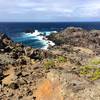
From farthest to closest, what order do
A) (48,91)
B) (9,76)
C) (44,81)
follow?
(9,76) < (44,81) < (48,91)

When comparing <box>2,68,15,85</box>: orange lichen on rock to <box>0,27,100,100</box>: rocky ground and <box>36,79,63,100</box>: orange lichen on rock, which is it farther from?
<box>36,79,63,100</box>: orange lichen on rock

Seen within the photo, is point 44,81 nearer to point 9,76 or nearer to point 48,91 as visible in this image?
point 48,91

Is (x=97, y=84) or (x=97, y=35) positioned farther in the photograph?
(x=97, y=35)

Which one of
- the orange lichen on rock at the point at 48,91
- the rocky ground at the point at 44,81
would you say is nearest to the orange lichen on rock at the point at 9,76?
the rocky ground at the point at 44,81

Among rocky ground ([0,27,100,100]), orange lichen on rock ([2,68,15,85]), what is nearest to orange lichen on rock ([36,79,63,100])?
rocky ground ([0,27,100,100])

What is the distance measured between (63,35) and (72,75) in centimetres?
7825

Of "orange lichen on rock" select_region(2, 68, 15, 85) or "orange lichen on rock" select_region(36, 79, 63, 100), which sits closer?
"orange lichen on rock" select_region(36, 79, 63, 100)

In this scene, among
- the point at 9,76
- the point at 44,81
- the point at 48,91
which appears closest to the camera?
the point at 48,91

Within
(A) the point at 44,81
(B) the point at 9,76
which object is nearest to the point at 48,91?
(A) the point at 44,81

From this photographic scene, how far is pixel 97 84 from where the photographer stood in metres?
19.8

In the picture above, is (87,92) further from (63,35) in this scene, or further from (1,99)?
(63,35)

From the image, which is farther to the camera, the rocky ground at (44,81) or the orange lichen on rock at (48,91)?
the orange lichen on rock at (48,91)

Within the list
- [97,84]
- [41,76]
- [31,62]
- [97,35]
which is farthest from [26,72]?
[97,35]

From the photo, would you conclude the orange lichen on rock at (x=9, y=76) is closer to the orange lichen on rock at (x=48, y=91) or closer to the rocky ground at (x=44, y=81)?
the rocky ground at (x=44, y=81)
